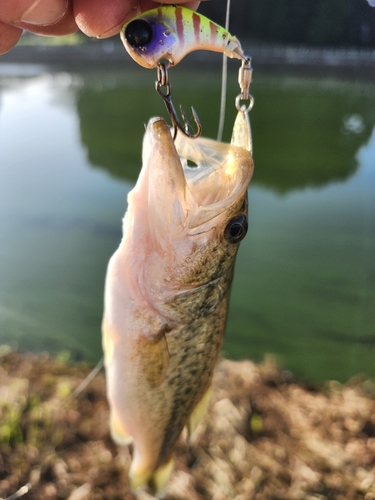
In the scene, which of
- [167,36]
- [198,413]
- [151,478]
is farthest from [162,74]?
[151,478]

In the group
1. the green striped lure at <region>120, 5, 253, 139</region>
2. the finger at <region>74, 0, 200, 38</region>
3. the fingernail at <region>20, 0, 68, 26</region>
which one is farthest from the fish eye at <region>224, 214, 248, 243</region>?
the fingernail at <region>20, 0, 68, 26</region>

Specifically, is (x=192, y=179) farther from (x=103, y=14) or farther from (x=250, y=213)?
(x=250, y=213)

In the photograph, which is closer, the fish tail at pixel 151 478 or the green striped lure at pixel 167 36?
the green striped lure at pixel 167 36

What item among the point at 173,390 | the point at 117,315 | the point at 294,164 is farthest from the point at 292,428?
the point at 294,164

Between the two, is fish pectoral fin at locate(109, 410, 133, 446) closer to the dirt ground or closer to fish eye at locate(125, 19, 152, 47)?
the dirt ground

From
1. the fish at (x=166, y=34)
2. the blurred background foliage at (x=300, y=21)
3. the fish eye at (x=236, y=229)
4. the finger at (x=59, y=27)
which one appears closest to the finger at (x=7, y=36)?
the finger at (x=59, y=27)

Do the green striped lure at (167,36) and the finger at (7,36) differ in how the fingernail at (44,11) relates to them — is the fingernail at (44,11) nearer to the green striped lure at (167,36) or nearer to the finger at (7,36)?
the finger at (7,36)

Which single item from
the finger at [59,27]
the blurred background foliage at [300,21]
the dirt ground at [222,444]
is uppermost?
the blurred background foliage at [300,21]

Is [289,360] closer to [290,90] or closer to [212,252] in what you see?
[212,252]
